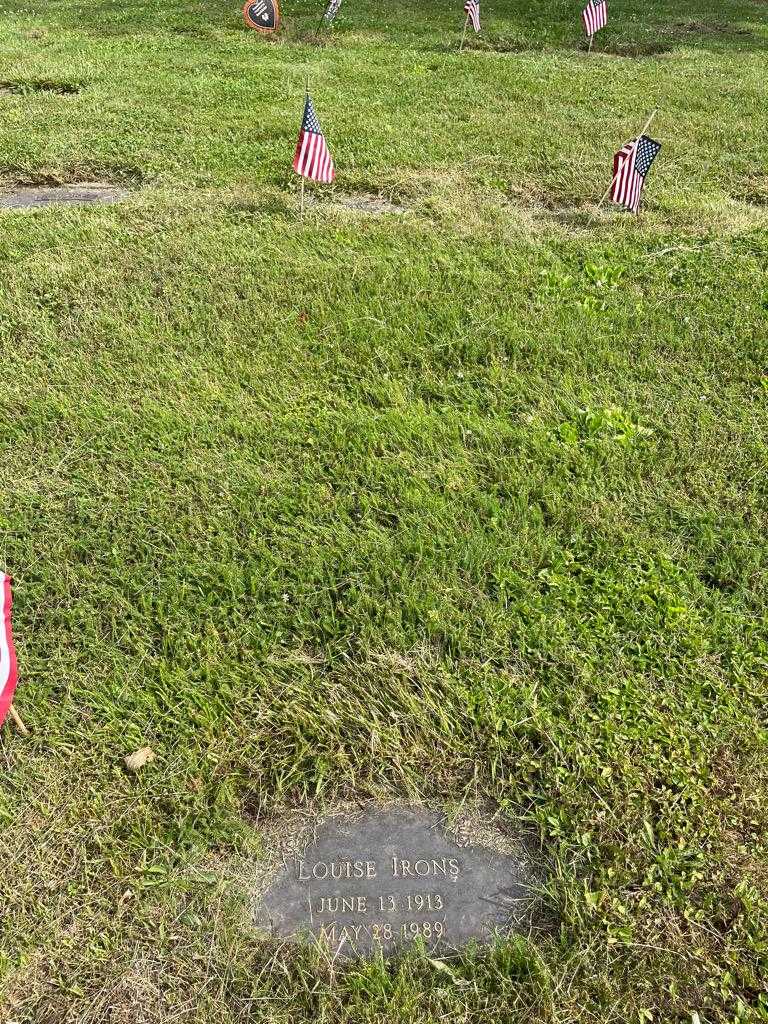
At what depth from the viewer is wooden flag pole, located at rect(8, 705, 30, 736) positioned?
2559 millimetres

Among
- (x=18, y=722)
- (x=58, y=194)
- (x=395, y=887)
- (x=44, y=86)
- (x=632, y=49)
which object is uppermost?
(x=632, y=49)

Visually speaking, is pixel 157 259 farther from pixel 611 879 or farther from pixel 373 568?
pixel 611 879

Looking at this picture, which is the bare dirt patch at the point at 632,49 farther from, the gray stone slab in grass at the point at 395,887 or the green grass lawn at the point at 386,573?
the gray stone slab in grass at the point at 395,887

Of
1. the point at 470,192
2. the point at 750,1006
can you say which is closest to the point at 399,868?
the point at 750,1006

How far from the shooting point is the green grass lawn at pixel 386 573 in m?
2.13

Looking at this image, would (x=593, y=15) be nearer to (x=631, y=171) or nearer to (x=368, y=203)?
(x=631, y=171)

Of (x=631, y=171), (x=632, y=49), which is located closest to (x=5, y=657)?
(x=631, y=171)

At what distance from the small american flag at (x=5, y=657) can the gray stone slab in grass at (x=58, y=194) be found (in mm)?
5197

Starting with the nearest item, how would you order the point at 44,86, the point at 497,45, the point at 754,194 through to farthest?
the point at 754,194
the point at 44,86
the point at 497,45

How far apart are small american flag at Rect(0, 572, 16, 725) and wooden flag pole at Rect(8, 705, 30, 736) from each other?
268mm

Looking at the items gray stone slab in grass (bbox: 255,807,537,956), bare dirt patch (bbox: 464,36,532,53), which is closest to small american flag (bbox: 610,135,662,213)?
gray stone slab in grass (bbox: 255,807,537,956)

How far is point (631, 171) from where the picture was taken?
573cm

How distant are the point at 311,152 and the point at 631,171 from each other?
8.62ft

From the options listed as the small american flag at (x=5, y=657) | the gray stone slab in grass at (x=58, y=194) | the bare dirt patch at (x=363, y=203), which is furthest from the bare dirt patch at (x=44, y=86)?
the small american flag at (x=5, y=657)
